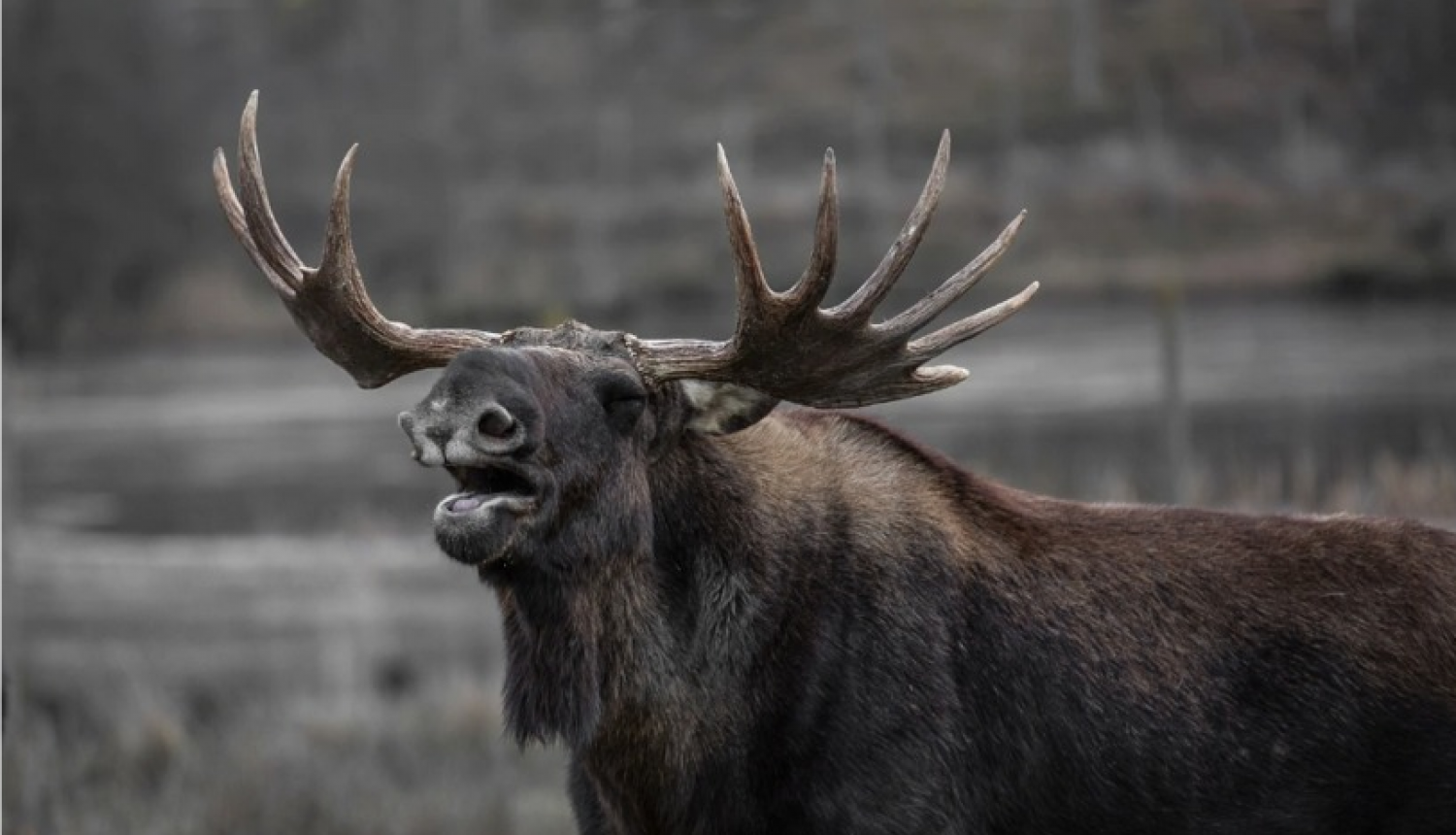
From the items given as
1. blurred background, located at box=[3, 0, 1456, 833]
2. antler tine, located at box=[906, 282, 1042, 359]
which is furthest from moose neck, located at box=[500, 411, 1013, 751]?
blurred background, located at box=[3, 0, 1456, 833]

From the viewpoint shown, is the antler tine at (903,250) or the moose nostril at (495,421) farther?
the antler tine at (903,250)

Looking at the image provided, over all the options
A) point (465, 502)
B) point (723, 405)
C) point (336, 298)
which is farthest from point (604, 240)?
point (465, 502)

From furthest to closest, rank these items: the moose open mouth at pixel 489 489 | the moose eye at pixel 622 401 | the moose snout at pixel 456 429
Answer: the moose eye at pixel 622 401, the moose open mouth at pixel 489 489, the moose snout at pixel 456 429

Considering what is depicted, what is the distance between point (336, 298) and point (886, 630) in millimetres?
1812

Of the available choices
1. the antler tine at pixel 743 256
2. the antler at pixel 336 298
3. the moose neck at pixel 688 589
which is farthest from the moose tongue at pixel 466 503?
the antler tine at pixel 743 256

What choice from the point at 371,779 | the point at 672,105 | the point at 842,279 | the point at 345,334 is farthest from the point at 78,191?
the point at 345,334

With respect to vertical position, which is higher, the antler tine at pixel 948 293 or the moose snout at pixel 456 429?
the antler tine at pixel 948 293

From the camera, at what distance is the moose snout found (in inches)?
193

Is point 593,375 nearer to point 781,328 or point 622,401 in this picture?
point 622,401

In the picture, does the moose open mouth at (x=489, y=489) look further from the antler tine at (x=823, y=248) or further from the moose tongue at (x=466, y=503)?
the antler tine at (x=823, y=248)

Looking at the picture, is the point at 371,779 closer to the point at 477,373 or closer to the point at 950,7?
the point at 477,373

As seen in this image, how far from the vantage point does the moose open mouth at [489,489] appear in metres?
5.00

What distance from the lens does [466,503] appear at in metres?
5.01

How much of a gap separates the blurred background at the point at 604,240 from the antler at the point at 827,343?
8407 mm
